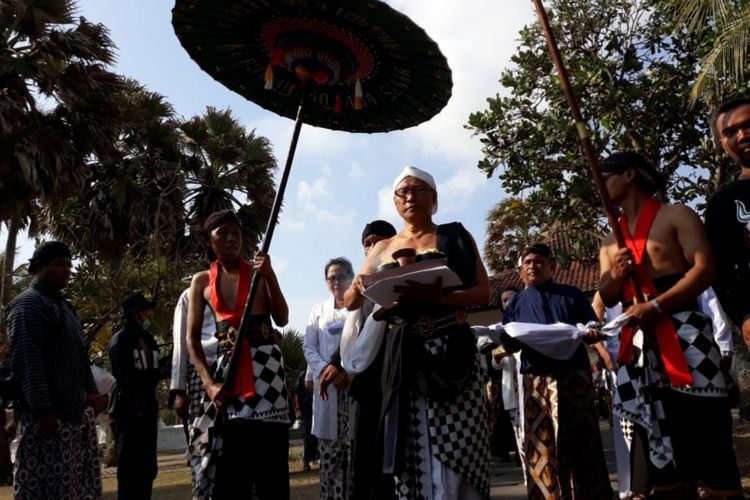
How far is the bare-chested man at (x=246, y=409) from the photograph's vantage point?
4.08 meters

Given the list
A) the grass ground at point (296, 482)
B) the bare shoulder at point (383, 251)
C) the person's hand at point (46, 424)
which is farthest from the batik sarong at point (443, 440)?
the grass ground at point (296, 482)

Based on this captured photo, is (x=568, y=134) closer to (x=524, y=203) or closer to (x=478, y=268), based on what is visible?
(x=524, y=203)

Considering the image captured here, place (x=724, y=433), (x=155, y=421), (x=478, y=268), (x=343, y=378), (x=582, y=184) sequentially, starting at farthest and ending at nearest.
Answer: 1. (x=582, y=184)
2. (x=155, y=421)
3. (x=343, y=378)
4. (x=478, y=268)
5. (x=724, y=433)

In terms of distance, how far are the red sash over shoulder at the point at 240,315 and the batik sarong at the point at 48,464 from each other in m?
1.41

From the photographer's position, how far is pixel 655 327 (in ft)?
10.7

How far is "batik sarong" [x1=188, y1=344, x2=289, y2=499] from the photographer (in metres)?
4.07

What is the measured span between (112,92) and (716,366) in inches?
466

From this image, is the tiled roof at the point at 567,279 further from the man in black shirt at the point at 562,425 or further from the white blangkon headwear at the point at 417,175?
the white blangkon headwear at the point at 417,175

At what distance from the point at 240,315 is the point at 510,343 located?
200 centimetres

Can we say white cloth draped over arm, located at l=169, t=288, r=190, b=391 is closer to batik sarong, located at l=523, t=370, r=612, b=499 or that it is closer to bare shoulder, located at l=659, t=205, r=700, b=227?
batik sarong, located at l=523, t=370, r=612, b=499

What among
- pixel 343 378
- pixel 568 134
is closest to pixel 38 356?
pixel 343 378

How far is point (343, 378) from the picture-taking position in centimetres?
555

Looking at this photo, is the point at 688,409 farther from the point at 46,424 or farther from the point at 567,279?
the point at 567,279

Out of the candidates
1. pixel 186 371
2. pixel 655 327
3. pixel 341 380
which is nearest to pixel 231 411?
pixel 186 371
